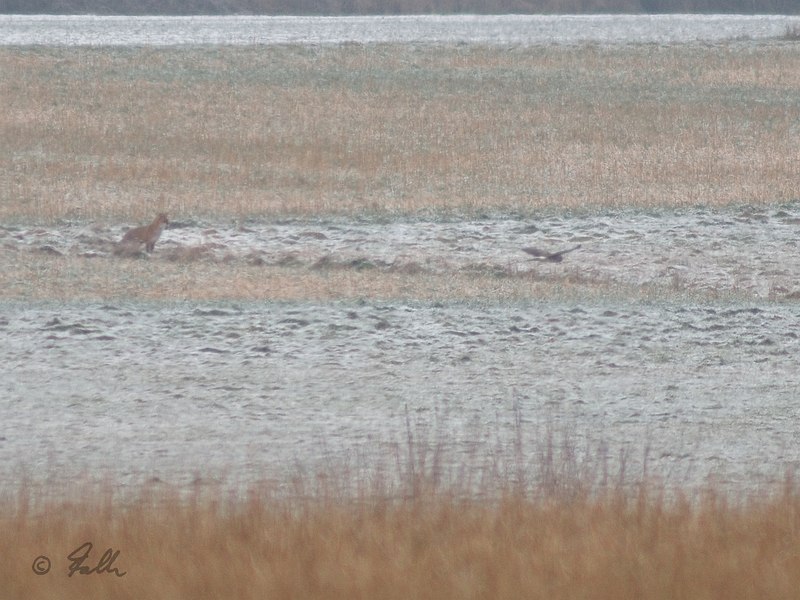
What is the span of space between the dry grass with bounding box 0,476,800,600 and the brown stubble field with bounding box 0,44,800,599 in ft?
0.04

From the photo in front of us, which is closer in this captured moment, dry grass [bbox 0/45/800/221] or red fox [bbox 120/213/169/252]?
red fox [bbox 120/213/169/252]

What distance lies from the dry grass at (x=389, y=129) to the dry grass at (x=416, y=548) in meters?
12.8

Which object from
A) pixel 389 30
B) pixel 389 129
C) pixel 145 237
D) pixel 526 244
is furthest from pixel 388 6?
pixel 145 237

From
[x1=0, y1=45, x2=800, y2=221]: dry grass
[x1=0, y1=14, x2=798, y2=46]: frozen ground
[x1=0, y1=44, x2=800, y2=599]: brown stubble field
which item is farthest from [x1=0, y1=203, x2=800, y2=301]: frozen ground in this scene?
[x1=0, y1=14, x2=798, y2=46]: frozen ground

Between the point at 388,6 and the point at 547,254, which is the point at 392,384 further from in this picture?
the point at 388,6

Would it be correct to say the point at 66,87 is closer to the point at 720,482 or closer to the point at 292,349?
the point at 292,349

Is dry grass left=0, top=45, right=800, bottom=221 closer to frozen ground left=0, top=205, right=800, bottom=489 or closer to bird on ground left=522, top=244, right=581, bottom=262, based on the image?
bird on ground left=522, top=244, right=581, bottom=262

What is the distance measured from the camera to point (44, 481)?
21.1ft

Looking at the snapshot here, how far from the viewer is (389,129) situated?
89.2 feet

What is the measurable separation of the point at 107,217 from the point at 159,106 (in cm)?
1164

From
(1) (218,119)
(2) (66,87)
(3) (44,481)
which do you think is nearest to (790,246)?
(3) (44,481)

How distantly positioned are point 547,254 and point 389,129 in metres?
12.9

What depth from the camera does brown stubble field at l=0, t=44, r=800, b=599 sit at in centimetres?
484

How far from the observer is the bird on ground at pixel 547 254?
568 inches
